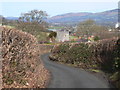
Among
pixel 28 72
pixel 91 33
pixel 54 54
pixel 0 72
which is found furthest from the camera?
pixel 91 33

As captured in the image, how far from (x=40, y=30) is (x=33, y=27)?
3.12m

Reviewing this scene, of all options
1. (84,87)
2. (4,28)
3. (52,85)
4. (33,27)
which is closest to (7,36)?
(4,28)

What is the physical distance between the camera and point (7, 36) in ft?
40.1

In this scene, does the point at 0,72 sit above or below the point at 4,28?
below

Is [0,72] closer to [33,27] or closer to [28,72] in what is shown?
[28,72]

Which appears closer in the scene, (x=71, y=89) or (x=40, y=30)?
(x=71, y=89)

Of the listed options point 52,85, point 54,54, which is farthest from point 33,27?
point 52,85

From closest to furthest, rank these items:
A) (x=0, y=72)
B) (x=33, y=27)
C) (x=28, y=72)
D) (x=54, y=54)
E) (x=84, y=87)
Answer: (x=0, y=72) < (x=28, y=72) < (x=84, y=87) < (x=54, y=54) < (x=33, y=27)

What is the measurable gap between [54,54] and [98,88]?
23396 millimetres

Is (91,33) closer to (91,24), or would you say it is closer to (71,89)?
(91,24)

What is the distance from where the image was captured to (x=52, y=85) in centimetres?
1530

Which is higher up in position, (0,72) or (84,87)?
(0,72)

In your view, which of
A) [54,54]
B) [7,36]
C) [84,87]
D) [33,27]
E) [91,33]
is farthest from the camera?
[91,33]

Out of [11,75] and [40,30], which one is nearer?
[11,75]
